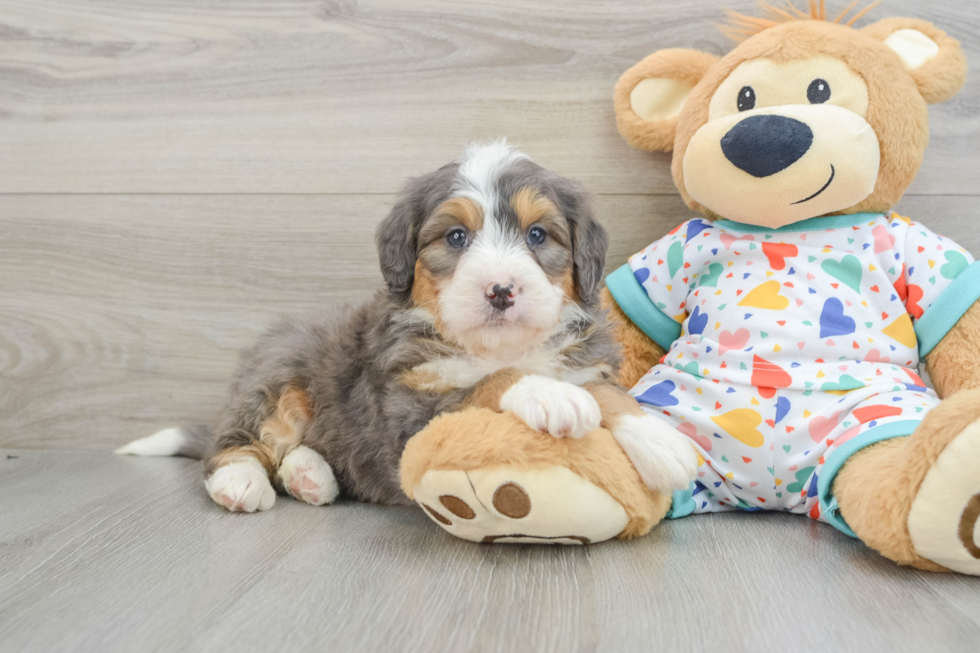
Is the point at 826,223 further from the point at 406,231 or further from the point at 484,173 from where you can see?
the point at 406,231

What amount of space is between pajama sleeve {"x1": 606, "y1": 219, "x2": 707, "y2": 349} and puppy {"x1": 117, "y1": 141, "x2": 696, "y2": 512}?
205mm

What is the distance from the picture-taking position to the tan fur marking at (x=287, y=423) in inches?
82.5

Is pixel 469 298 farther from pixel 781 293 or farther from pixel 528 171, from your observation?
pixel 781 293

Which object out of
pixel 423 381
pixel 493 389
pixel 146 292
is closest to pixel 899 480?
pixel 493 389

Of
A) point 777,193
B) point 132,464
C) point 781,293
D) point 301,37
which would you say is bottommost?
point 132,464

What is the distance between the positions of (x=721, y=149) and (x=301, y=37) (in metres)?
1.60

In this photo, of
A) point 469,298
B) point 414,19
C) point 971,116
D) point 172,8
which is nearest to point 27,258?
point 172,8

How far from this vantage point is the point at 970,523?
1.26 meters

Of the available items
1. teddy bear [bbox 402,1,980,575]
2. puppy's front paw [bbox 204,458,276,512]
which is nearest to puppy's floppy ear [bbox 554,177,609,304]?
teddy bear [bbox 402,1,980,575]

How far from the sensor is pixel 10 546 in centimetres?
164

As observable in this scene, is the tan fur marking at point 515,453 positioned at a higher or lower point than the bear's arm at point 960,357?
lower

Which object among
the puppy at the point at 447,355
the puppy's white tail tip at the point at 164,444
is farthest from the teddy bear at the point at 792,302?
the puppy's white tail tip at the point at 164,444

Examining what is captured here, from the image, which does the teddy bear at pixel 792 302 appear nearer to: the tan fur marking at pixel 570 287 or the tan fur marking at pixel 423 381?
the tan fur marking at pixel 423 381

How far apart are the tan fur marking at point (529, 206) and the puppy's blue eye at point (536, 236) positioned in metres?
0.02
